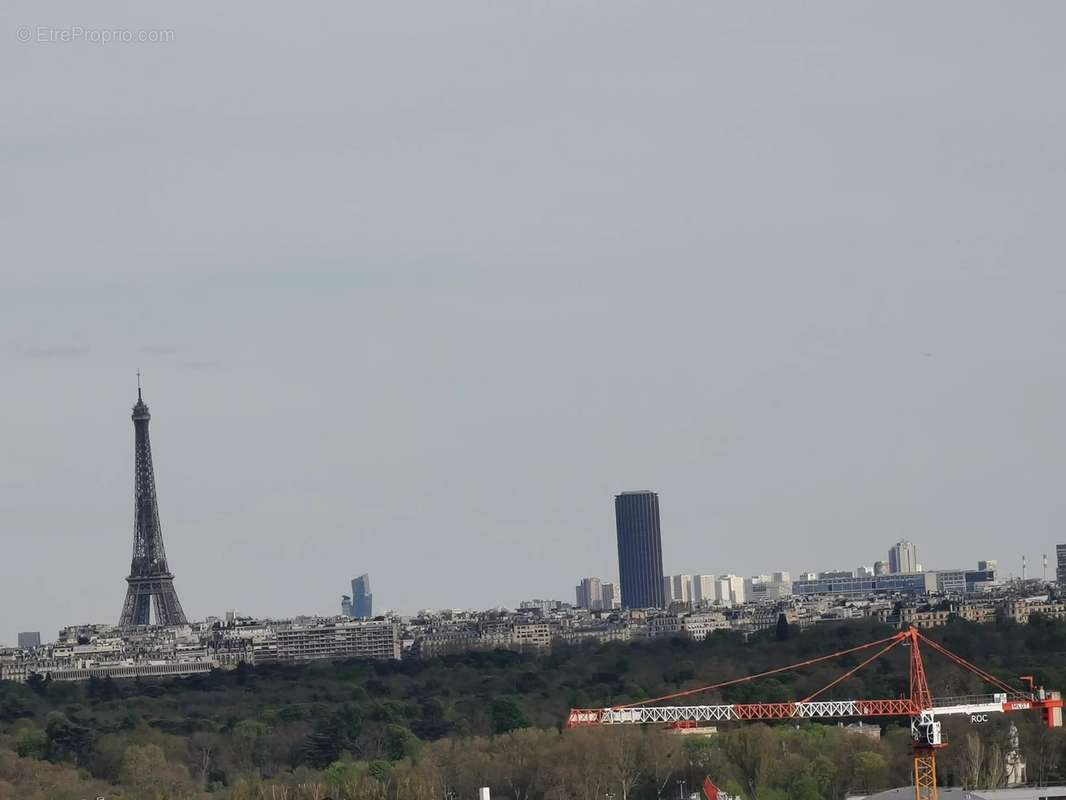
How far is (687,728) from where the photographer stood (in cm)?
13375

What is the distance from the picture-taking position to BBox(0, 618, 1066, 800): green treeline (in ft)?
355

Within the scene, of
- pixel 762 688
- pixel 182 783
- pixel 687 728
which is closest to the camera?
pixel 182 783

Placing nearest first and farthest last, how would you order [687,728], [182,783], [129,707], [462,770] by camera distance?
1. [462,770]
2. [182,783]
3. [687,728]
4. [129,707]

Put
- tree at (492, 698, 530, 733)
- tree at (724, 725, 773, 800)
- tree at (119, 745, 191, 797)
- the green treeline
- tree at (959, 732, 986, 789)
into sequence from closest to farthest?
tree at (959, 732, 986, 789), the green treeline, tree at (724, 725, 773, 800), tree at (119, 745, 191, 797), tree at (492, 698, 530, 733)

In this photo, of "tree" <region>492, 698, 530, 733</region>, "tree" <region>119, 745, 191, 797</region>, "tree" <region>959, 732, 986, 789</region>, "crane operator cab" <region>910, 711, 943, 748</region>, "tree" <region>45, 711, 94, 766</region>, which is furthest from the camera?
"tree" <region>492, 698, 530, 733</region>

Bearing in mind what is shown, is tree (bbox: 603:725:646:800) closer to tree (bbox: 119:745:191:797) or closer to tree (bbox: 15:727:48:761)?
tree (bbox: 119:745:191:797)

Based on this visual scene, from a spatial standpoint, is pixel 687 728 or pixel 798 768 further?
pixel 687 728

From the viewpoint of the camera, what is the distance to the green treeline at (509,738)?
108m

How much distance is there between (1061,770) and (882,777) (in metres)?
8.78

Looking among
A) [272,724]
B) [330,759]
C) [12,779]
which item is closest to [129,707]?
[272,724]

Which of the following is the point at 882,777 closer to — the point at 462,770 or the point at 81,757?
the point at 462,770

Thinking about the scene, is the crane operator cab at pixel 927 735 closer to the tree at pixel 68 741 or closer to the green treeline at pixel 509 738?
the green treeline at pixel 509 738

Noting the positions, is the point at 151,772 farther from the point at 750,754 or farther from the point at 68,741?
the point at 750,754

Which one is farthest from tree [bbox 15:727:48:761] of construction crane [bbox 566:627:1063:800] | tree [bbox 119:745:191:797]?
construction crane [bbox 566:627:1063:800]
